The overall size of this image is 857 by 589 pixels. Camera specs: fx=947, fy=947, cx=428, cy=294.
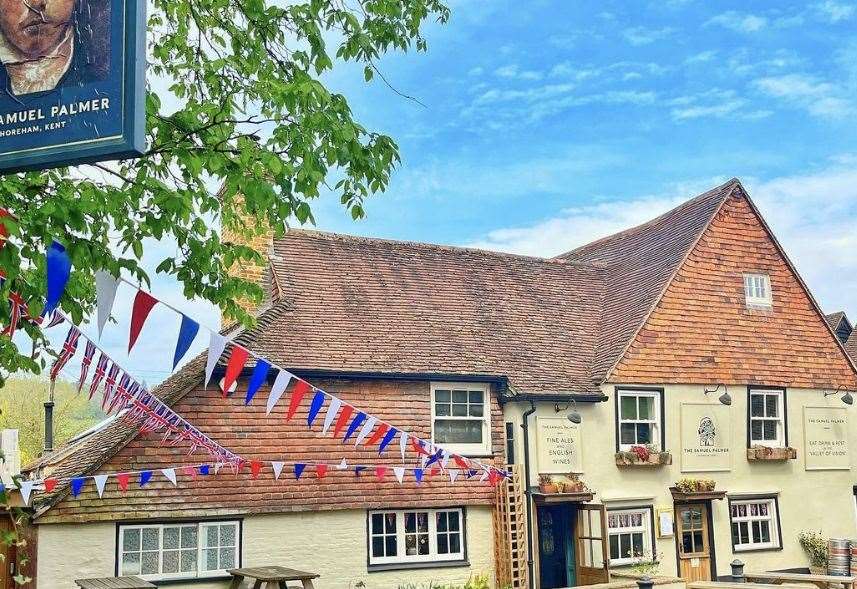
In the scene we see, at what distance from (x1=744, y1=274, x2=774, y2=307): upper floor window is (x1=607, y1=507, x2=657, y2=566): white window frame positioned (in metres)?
5.96

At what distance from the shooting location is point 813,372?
22.8m

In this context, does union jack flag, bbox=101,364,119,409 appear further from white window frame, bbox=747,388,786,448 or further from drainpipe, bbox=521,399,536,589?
white window frame, bbox=747,388,786,448

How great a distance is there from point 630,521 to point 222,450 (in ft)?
28.7

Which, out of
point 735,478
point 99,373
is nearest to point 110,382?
point 99,373

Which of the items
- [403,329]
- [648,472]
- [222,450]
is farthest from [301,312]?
[648,472]

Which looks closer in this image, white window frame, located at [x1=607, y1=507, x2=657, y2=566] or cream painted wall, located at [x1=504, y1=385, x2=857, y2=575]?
white window frame, located at [x1=607, y1=507, x2=657, y2=566]

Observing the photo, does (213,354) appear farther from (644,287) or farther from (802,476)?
(802,476)

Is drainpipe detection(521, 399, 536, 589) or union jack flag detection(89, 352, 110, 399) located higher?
union jack flag detection(89, 352, 110, 399)

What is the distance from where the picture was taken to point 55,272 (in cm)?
690

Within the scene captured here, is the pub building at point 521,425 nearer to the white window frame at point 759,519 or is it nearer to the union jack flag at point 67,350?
the white window frame at point 759,519

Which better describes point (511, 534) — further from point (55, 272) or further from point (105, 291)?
point (55, 272)

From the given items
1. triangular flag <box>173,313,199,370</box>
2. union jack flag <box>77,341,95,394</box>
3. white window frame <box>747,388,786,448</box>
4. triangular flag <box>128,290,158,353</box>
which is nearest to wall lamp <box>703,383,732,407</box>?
white window frame <box>747,388,786,448</box>

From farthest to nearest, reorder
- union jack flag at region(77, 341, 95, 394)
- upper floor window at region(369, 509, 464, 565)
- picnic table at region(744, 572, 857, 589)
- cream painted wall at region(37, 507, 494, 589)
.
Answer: upper floor window at region(369, 509, 464, 565)
picnic table at region(744, 572, 857, 589)
cream painted wall at region(37, 507, 494, 589)
union jack flag at region(77, 341, 95, 394)

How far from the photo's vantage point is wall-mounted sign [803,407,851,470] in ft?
73.5
